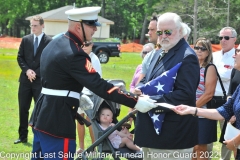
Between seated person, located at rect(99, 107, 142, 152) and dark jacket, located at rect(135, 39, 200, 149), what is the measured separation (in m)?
1.74

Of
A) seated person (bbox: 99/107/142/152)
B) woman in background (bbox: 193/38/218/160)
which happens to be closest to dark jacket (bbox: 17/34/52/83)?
seated person (bbox: 99/107/142/152)

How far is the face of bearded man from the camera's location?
4.63 meters

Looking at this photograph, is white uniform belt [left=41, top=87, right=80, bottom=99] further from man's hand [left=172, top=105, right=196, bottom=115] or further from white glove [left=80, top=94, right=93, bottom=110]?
white glove [left=80, top=94, right=93, bottom=110]

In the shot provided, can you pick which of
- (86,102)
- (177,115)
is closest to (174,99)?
(177,115)

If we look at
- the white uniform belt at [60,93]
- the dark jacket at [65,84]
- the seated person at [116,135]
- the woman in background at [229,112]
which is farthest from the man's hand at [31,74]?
the woman in background at [229,112]

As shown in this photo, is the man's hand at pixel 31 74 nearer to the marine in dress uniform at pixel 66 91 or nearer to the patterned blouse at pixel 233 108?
the marine in dress uniform at pixel 66 91

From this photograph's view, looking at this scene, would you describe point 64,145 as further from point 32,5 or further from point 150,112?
point 32,5

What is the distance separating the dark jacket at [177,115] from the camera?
14.8 ft

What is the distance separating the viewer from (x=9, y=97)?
43.8 ft

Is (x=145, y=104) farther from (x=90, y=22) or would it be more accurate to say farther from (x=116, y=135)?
(x=116, y=135)

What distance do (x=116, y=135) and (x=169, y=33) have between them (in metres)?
2.24

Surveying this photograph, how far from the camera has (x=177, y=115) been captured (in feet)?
14.9

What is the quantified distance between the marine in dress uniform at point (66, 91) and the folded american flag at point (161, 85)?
0.44ft

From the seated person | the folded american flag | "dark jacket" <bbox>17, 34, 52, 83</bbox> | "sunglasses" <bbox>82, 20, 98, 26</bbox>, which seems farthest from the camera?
"dark jacket" <bbox>17, 34, 52, 83</bbox>
